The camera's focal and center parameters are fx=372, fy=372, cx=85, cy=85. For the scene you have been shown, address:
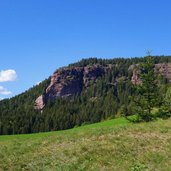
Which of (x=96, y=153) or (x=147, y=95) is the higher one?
(x=147, y=95)

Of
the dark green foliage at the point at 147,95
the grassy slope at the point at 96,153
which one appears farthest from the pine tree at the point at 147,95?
the grassy slope at the point at 96,153

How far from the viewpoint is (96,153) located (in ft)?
55.2

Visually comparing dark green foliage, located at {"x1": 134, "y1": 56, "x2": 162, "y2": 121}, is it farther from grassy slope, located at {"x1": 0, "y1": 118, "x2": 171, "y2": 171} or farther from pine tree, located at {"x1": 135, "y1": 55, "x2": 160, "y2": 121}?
grassy slope, located at {"x1": 0, "y1": 118, "x2": 171, "y2": 171}

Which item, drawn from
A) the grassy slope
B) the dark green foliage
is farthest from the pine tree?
the grassy slope

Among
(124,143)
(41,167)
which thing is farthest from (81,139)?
(41,167)

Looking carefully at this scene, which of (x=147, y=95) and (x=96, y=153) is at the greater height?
(x=147, y=95)

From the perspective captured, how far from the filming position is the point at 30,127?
177 metres

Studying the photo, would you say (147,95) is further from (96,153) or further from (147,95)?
(96,153)

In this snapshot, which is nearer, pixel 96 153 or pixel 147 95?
pixel 96 153

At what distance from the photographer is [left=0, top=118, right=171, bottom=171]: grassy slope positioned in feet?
49.4

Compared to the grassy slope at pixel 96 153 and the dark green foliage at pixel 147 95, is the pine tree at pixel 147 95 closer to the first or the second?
the dark green foliage at pixel 147 95

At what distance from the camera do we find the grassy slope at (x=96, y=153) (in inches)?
593

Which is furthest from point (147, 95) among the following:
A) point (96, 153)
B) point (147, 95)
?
point (96, 153)

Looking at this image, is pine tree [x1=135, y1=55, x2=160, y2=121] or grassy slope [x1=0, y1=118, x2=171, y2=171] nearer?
grassy slope [x1=0, y1=118, x2=171, y2=171]
